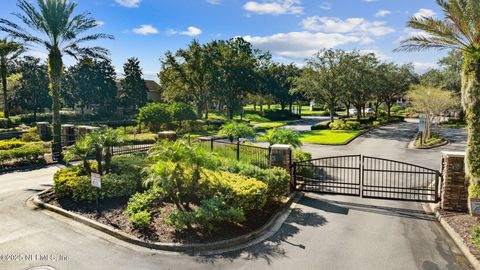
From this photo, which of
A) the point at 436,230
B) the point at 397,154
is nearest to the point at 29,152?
the point at 436,230

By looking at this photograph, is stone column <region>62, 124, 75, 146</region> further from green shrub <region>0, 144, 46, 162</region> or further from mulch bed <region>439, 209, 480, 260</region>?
mulch bed <region>439, 209, 480, 260</region>

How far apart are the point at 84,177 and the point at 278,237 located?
24.3 feet

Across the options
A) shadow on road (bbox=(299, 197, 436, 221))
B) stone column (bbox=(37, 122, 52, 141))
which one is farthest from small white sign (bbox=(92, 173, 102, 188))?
stone column (bbox=(37, 122, 52, 141))

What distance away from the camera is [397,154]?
22.5 meters

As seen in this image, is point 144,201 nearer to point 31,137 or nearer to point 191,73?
point 31,137

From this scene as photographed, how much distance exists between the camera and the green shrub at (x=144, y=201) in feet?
32.1

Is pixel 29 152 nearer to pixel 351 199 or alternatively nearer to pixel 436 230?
pixel 351 199

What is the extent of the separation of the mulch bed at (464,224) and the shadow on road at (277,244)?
3.51 m

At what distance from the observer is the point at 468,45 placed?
10.7 metres

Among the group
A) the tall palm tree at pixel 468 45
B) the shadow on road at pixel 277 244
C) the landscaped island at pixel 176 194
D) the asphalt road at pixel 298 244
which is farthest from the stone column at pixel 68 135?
the tall palm tree at pixel 468 45

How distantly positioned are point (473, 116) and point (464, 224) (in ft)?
10.6

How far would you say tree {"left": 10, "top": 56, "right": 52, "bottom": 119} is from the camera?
41750mm

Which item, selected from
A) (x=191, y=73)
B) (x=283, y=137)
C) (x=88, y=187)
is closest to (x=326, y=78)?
(x=191, y=73)

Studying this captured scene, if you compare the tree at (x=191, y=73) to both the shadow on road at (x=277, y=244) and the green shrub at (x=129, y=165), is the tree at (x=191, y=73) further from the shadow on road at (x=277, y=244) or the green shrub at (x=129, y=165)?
the shadow on road at (x=277, y=244)
